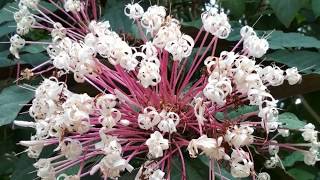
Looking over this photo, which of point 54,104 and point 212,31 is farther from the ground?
point 212,31

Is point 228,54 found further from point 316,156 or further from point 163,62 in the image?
point 316,156

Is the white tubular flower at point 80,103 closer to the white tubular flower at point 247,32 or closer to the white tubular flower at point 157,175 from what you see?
the white tubular flower at point 157,175

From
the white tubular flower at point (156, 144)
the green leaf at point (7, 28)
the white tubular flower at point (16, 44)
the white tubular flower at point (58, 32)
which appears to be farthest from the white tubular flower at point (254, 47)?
the green leaf at point (7, 28)

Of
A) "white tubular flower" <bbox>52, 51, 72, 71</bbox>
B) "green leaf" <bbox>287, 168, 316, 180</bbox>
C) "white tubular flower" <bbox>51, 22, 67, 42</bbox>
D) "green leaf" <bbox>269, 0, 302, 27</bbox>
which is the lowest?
"green leaf" <bbox>287, 168, 316, 180</bbox>

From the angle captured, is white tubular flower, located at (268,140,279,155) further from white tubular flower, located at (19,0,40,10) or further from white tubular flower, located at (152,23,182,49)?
white tubular flower, located at (19,0,40,10)

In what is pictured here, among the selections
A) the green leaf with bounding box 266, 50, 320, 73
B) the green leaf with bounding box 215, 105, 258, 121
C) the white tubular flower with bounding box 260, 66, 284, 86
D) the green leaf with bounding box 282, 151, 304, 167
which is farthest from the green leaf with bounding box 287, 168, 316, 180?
the white tubular flower with bounding box 260, 66, 284, 86

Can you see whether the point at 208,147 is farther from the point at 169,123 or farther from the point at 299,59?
the point at 299,59

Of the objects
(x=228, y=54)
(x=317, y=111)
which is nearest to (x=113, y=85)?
(x=228, y=54)
